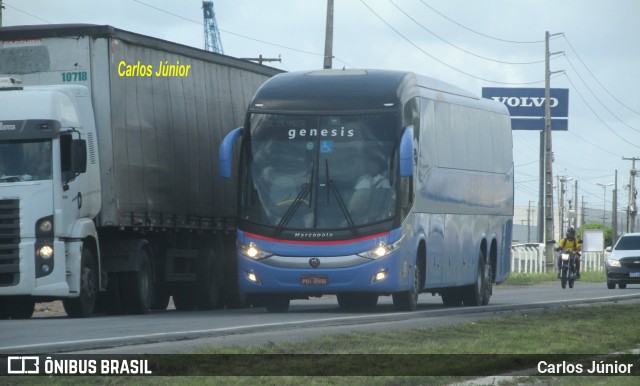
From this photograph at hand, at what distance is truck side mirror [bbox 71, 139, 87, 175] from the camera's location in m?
22.1

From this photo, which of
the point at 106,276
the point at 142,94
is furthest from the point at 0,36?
the point at 106,276

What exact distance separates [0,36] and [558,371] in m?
12.9

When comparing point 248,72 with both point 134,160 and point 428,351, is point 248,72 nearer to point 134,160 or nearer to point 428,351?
point 134,160

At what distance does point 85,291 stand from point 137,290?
4.92ft

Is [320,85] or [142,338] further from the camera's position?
[320,85]

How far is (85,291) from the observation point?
2275 centimetres

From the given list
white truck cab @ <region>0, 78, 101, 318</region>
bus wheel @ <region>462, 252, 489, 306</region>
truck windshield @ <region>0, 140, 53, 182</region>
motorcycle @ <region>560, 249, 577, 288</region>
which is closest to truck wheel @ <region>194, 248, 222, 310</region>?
bus wheel @ <region>462, 252, 489, 306</region>

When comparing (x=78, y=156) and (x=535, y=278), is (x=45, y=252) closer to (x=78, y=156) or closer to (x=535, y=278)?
(x=78, y=156)

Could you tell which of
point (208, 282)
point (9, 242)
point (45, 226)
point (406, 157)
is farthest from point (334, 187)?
point (208, 282)

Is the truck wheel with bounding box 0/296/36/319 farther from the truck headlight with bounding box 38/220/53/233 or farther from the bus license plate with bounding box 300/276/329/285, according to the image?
the bus license plate with bounding box 300/276/329/285

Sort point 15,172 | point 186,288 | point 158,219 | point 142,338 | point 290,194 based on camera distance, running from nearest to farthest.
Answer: point 142,338 < point 15,172 < point 290,194 < point 158,219 < point 186,288

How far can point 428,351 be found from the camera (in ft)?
49.9

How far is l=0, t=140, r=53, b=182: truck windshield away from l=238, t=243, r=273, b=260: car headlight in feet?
10.8

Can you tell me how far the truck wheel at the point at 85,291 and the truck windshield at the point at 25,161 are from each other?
1.42m
